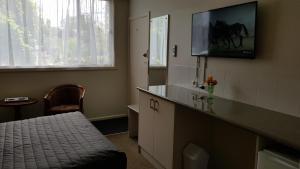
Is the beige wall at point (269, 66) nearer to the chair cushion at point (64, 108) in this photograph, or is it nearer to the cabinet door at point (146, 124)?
the cabinet door at point (146, 124)

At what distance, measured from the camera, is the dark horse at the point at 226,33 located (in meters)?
2.15

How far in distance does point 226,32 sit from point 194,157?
50.6 inches

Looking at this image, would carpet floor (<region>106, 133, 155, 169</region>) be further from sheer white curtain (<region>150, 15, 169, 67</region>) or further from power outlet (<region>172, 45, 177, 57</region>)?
power outlet (<region>172, 45, 177, 57</region>)

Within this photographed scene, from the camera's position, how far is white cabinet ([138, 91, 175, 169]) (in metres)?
2.44

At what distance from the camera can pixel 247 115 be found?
182 cm

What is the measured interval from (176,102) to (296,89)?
1.01 m

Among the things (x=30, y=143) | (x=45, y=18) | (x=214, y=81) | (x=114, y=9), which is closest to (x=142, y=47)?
(x=114, y=9)

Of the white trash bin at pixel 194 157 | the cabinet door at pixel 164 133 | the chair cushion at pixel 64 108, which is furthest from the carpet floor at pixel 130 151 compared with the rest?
the chair cushion at pixel 64 108

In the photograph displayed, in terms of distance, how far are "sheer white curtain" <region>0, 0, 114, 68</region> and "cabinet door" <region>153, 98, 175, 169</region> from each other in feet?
7.33

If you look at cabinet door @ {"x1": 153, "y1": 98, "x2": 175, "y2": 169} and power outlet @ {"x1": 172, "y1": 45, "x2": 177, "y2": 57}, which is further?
power outlet @ {"x1": 172, "y1": 45, "x2": 177, "y2": 57}

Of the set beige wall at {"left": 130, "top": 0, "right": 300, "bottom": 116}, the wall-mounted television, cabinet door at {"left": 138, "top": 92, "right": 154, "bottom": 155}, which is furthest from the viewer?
cabinet door at {"left": 138, "top": 92, "right": 154, "bottom": 155}

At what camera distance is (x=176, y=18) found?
10.4ft

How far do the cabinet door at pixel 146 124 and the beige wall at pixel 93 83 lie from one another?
5.72 feet

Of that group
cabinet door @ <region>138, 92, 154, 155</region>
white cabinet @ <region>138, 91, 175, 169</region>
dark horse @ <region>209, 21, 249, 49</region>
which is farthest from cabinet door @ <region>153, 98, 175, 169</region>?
dark horse @ <region>209, 21, 249, 49</region>
